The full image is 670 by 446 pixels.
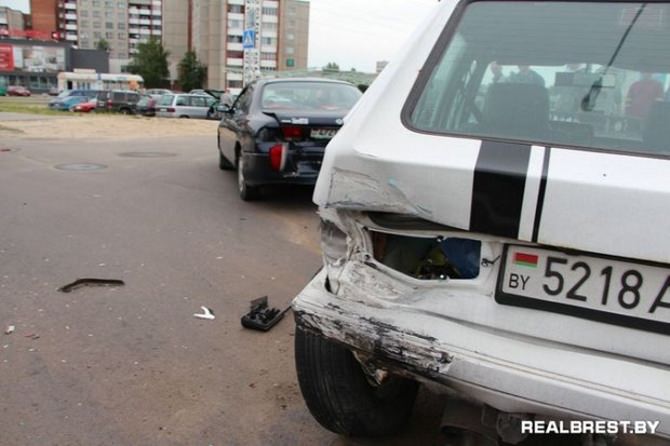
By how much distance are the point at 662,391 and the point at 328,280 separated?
3.73ft

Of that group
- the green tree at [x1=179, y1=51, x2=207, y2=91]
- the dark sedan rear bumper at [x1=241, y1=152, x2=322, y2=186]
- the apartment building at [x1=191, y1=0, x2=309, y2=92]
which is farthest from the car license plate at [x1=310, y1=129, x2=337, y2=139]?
the green tree at [x1=179, y1=51, x2=207, y2=91]

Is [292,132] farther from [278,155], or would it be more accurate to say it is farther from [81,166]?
[81,166]

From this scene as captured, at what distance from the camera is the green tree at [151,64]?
10119cm

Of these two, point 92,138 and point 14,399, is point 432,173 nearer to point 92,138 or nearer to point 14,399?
point 14,399

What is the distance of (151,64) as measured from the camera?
332 feet

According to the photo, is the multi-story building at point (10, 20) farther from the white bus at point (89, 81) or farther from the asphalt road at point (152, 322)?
the asphalt road at point (152, 322)

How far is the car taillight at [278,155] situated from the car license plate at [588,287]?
4939 mm

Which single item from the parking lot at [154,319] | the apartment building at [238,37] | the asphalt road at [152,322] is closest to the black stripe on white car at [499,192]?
the parking lot at [154,319]

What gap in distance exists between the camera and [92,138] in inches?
630

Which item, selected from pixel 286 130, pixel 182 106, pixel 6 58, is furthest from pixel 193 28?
pixel 286 130

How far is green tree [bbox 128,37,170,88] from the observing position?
101 metres

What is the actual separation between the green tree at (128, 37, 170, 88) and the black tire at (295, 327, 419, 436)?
4208 inches

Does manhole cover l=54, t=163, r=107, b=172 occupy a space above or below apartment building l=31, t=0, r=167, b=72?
below

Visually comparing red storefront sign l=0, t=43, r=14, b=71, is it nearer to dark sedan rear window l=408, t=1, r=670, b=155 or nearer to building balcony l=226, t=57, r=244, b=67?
building balcony l=226, t=57, r=244, b=67
